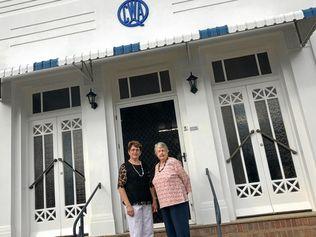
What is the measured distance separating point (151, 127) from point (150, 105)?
0.44 metres

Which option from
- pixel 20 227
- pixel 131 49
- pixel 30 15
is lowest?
pixel 20 227

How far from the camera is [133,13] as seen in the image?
6363 millimetres

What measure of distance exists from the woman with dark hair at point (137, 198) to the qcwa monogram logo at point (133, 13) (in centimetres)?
316

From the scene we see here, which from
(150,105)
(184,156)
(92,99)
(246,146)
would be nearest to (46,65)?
(92,99)

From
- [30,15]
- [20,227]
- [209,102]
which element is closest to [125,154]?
[209,102]

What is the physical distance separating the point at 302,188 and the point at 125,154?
3.20 m

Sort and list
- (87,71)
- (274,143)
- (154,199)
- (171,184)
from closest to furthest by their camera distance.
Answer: (171,184), (154,199), (274,143), (87,71)

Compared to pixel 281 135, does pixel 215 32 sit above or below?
above

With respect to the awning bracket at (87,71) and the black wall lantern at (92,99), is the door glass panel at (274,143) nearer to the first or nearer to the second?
the black wall lantern at (92,99)

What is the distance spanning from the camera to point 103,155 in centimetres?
585

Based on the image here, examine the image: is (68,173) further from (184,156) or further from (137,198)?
(137,198)

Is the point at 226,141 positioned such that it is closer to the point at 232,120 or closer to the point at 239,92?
the point at 232,120

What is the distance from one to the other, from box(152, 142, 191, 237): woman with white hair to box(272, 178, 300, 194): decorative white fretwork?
203 cm

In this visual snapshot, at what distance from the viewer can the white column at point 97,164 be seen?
18.2 feet
